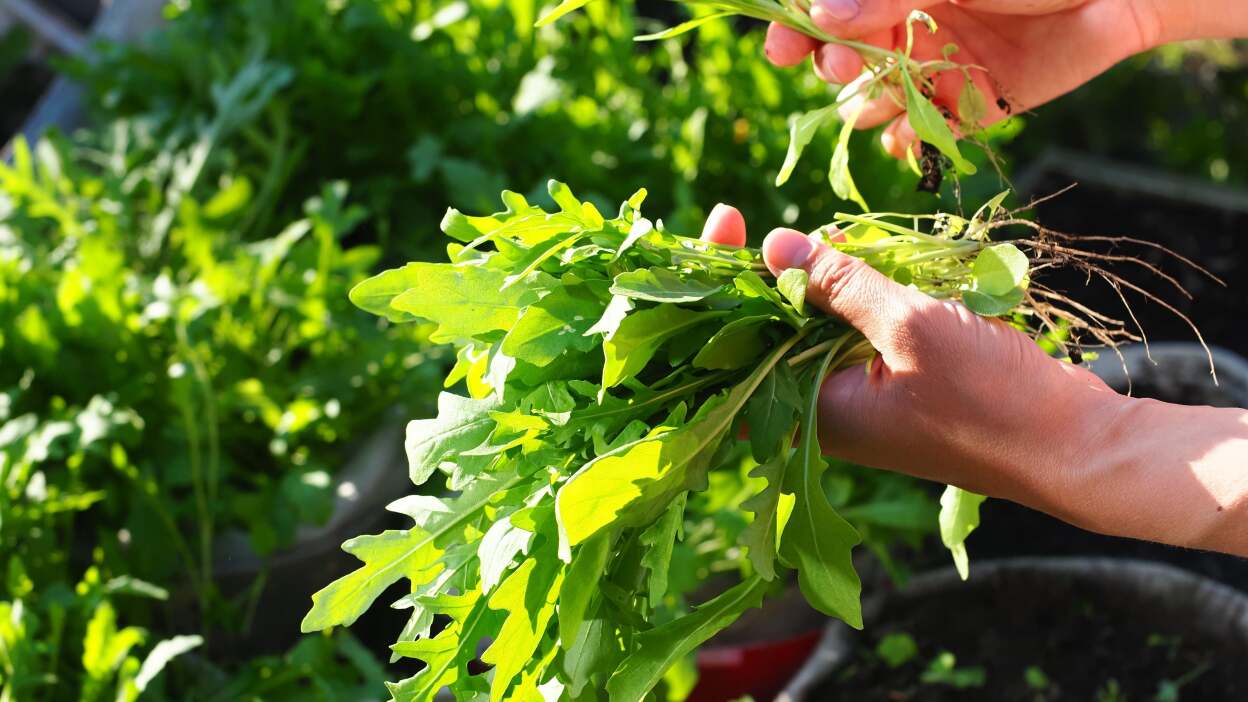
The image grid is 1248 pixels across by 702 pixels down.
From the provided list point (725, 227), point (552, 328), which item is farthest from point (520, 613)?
point (725, 227)

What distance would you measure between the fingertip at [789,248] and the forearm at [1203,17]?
0.71 metres

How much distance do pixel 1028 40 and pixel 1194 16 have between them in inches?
8.7

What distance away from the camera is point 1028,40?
1.55m

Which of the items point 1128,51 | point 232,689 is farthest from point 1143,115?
point 232,689

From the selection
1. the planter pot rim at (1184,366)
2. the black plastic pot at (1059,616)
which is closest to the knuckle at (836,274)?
the black plastic pot at (1059,616)

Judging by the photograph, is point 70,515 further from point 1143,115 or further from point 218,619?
point 1143,115

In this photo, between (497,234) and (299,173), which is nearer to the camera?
(497,234)

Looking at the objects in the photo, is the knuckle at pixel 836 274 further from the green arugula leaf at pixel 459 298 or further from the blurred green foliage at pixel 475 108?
the blurred green foliage at pixel 475 108

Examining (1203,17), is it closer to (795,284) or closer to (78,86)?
(795,284)

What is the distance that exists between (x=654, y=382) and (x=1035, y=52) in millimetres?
737

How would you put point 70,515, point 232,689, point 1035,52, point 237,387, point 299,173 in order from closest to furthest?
point 1035,52, point 232,689, point 70,515, point 237,387, point 299,173

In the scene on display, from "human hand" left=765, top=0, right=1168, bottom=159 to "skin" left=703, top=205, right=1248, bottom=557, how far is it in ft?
1.23

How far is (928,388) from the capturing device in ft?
3.74

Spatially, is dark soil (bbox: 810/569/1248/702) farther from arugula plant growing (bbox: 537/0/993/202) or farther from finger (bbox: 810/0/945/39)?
finger (bbox: 810/0/945/39)
